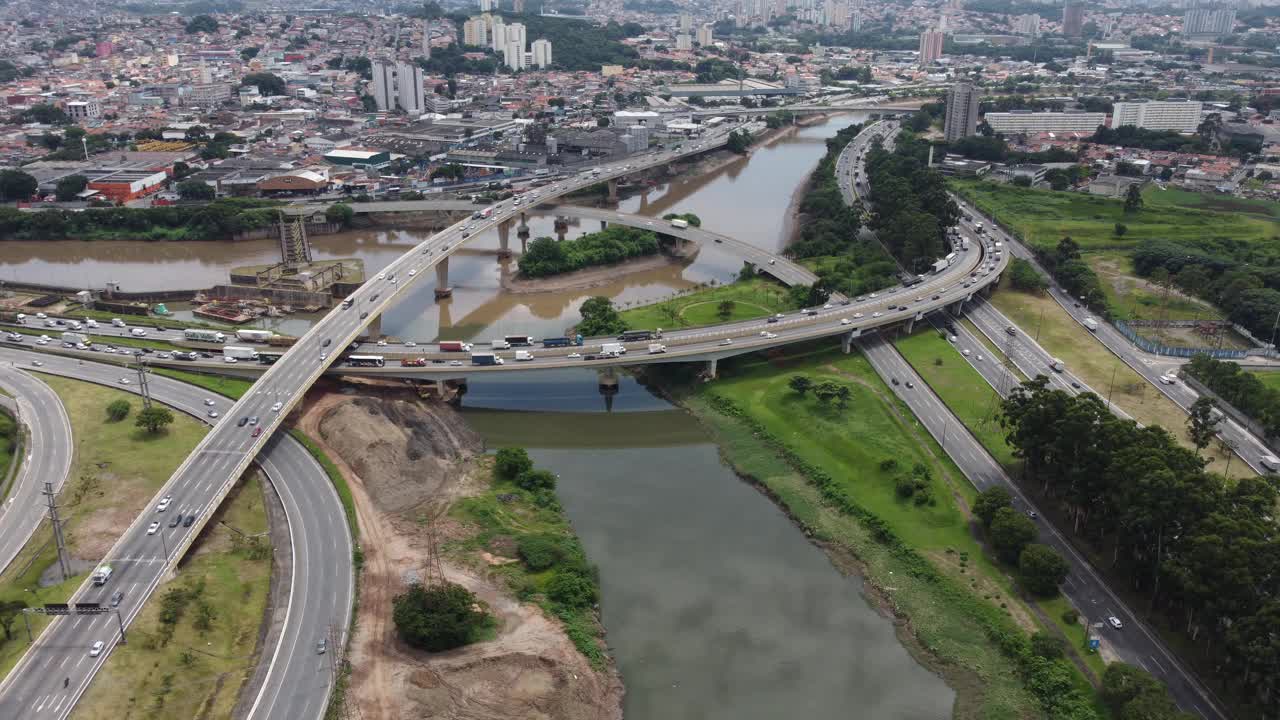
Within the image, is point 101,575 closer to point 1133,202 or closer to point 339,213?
point 339,213

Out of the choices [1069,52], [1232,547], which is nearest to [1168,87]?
[1069,52]

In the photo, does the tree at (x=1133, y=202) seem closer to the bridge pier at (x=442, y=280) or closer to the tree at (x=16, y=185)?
the bridge pier at (x=442, y=280)

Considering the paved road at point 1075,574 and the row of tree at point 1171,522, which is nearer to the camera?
the row of tree at point 1171,522

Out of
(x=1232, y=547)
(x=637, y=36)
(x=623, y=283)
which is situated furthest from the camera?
(x=637, y=36)

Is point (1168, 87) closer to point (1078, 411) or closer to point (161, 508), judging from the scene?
point (1078, 411)

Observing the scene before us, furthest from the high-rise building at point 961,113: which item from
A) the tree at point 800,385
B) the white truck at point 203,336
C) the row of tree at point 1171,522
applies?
the white truck at point 203,336

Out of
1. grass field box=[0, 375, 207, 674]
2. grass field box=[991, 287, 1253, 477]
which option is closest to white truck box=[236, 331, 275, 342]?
grass field box=[0, 375, 207, 674]
